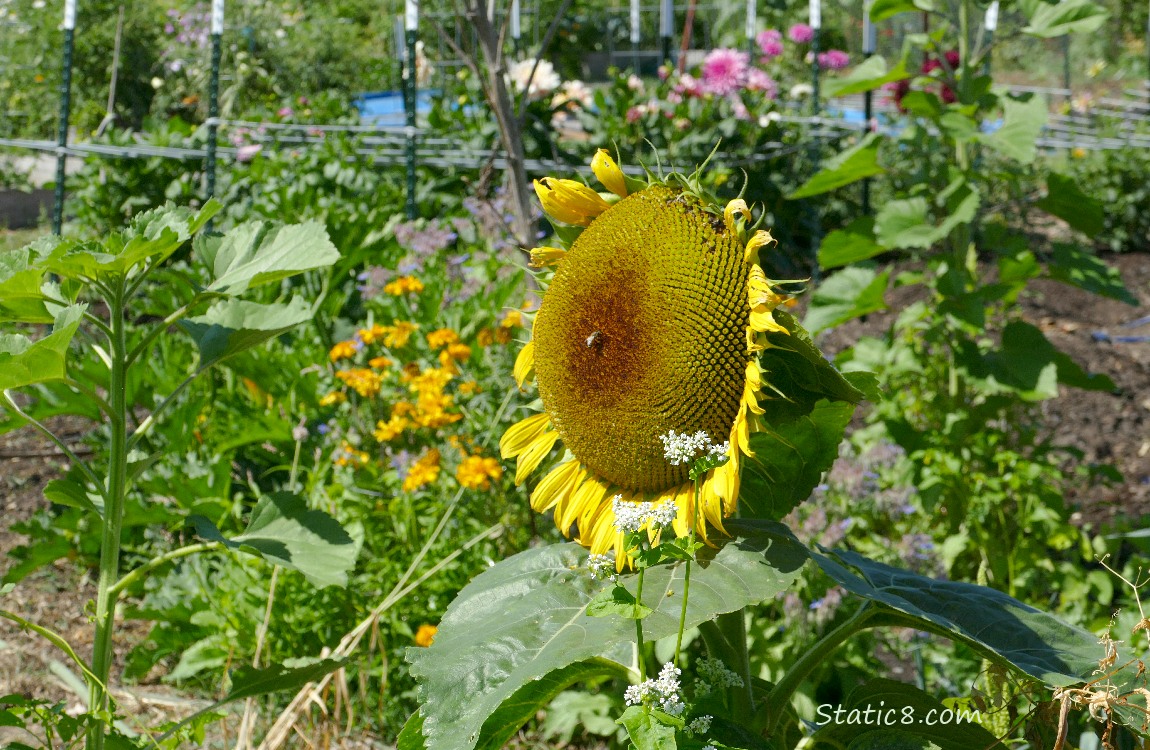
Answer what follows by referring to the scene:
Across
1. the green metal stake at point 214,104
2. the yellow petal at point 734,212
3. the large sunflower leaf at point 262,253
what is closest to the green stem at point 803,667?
the yellow petal at point 734,212

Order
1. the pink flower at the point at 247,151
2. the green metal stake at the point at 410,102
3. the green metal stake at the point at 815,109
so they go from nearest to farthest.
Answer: the green metal stake at the point at 410,102, the pink flower at the point at 247,151, the green metal stake at the point at 815,109

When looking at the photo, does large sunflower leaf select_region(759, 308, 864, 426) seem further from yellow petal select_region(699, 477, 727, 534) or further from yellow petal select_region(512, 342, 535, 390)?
yellow petal select_region(512, 342, 535, 390)

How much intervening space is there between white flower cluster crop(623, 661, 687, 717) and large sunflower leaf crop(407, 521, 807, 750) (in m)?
0.05

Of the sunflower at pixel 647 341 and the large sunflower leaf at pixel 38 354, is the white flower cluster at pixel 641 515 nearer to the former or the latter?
the sunflower at pixel 647 341

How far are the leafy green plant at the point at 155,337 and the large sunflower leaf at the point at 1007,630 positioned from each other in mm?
761

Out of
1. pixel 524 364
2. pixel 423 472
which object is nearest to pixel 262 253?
pixel 524 364

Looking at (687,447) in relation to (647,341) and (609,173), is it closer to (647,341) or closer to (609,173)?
(647,341)

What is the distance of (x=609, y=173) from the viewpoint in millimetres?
1465

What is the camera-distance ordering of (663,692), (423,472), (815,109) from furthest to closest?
(815,109) → (423,472) → (663,692)

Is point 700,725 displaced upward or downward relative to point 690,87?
downward

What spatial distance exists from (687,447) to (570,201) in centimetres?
42

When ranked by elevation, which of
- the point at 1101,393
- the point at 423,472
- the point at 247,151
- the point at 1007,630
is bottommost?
the point at 1101,393

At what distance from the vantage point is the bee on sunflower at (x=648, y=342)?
1.34 metres

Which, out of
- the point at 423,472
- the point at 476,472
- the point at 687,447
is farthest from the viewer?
the point at 423,472
